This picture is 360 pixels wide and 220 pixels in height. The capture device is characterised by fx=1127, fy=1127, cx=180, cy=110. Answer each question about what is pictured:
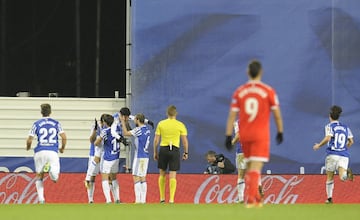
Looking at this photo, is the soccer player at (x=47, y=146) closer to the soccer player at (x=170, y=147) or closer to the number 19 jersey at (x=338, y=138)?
the soccer player at (x=170, y=147)

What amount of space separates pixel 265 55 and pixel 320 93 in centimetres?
175

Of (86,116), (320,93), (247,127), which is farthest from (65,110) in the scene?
(247,127)

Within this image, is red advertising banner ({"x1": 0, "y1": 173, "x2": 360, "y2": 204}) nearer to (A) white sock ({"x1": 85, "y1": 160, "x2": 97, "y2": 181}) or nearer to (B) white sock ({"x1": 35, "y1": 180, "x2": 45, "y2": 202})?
(A) white sock ({"x1": 85, "y1": 160, "x2": 97, "y2": 181})

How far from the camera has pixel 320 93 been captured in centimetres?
2938

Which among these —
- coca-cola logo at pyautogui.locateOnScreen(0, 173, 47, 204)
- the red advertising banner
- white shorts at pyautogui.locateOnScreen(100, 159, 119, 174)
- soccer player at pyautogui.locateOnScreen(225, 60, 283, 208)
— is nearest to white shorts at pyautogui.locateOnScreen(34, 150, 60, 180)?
white shorts at pyautogui.locateOnScreen(100, 159, 119, 174)

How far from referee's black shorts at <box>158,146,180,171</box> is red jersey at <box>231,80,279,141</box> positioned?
30.4ft

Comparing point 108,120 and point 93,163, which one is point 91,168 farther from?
point 108,120

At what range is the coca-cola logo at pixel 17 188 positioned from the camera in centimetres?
2720

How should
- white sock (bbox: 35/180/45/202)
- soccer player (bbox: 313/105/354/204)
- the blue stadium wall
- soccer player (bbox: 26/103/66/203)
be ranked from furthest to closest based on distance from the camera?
the blue stadium wall, soccer player (bbox: 313/105/354/204), white sock (bbox: 35/180/45/202), soccer player (bbox: 26/103/66/203)

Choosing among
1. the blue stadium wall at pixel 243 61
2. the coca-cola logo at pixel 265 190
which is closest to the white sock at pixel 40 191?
the coca-cola logo at pixel 265 190

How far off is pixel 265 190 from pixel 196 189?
5.56 ft

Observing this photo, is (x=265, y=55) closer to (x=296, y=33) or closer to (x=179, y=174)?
(x=296, y=33)

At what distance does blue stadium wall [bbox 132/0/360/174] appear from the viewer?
95.8ft

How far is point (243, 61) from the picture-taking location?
96.1 ft
